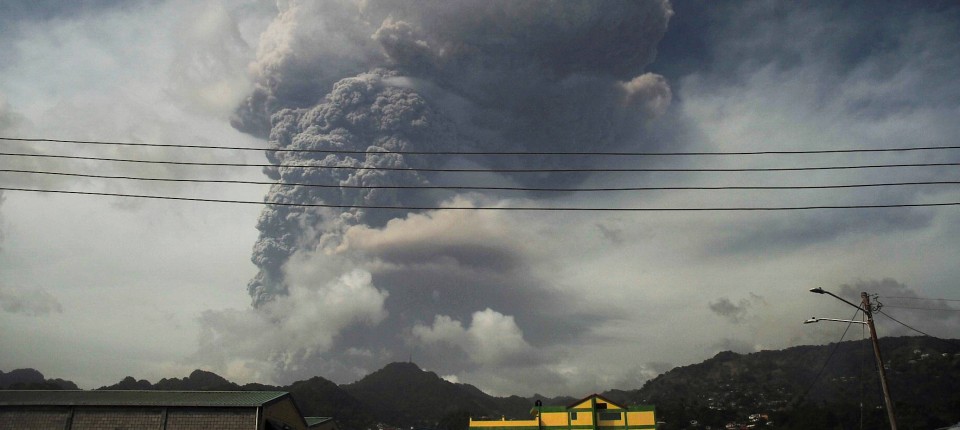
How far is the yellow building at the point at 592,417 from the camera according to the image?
2275 inches

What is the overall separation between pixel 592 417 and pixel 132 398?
132 feet

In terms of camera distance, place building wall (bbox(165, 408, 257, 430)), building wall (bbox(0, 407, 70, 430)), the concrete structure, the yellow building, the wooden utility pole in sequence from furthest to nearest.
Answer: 1. the yellow building
2. building wall (bbox(0, 407, 70, 430))
3. the concrete structure
4. building wall (bbox(165, 408, 257, 430))
5. the wooden utility pole

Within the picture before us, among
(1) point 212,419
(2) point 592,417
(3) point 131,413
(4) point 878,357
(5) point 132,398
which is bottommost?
(2) point 592,417

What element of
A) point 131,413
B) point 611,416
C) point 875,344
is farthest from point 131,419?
point 875,344

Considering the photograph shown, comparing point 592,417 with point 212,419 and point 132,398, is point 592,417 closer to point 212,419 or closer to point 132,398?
point 212,419

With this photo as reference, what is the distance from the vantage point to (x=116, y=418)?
152ft

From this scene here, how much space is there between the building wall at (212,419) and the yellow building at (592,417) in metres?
26.2

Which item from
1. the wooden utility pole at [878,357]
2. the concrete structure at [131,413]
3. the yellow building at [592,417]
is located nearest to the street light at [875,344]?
the wooden utility pole at [878,357]

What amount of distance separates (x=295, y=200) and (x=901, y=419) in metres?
168

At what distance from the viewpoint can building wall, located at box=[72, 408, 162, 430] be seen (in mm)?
46000

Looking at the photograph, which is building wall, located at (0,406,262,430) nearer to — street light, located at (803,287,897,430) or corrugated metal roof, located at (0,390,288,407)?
corrugated metal roof, located at (0,390,288,407)

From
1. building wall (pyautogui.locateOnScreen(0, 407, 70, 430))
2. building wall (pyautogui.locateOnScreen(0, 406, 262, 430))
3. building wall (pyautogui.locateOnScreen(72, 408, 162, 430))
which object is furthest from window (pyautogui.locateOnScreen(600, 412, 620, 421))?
building wall (pyautogui.locateOnScreen(0, 407, 70, 430))

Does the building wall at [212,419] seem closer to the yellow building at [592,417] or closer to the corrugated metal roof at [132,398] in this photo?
the corrugated metal roof at [132,398]

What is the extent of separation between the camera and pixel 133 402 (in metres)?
46.6
